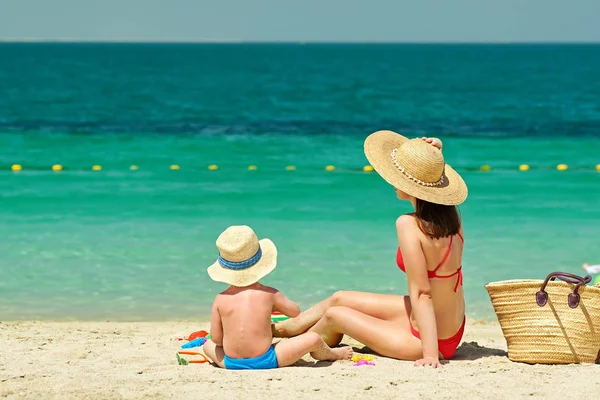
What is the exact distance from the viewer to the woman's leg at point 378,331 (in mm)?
4977

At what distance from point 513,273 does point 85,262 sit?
386 cm

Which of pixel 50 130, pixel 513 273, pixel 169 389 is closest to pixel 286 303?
pixel 169 389

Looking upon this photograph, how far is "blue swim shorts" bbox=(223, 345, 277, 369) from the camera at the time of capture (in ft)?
15.8

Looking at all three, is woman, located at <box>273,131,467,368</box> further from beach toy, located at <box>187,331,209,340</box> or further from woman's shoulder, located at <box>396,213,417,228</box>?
beach toy, located at <box>187,331,209,340</box>

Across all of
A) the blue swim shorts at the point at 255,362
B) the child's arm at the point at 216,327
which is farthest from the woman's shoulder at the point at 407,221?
the child's arm at the point at 216,327

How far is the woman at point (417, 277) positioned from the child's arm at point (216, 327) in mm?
412

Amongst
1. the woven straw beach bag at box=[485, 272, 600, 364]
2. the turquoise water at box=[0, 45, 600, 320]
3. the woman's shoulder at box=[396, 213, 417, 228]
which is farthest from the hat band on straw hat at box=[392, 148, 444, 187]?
the turquoise water at box=[0, 45, 600, 320]

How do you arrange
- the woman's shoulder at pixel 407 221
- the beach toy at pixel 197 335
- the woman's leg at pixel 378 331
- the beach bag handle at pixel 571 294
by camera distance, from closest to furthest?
the beach bag handle at pixel 571 294 < the woman's shoulder at pixel 407 221 < the woman's leg at pixel 378 331 < the beach toy at pixel 197 335

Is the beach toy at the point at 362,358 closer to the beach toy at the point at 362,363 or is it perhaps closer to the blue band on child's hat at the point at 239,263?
the beach toy at the point at 362,363

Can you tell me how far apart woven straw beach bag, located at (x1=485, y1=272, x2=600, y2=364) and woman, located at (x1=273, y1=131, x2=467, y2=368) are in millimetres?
268

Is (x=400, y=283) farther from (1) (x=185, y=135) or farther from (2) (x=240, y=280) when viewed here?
(1) (x=185, y=135)

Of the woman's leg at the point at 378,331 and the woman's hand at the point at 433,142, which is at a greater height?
the woman's hand at the point at 433,142

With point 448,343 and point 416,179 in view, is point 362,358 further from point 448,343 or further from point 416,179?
point 416,179

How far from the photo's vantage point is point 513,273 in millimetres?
8281
